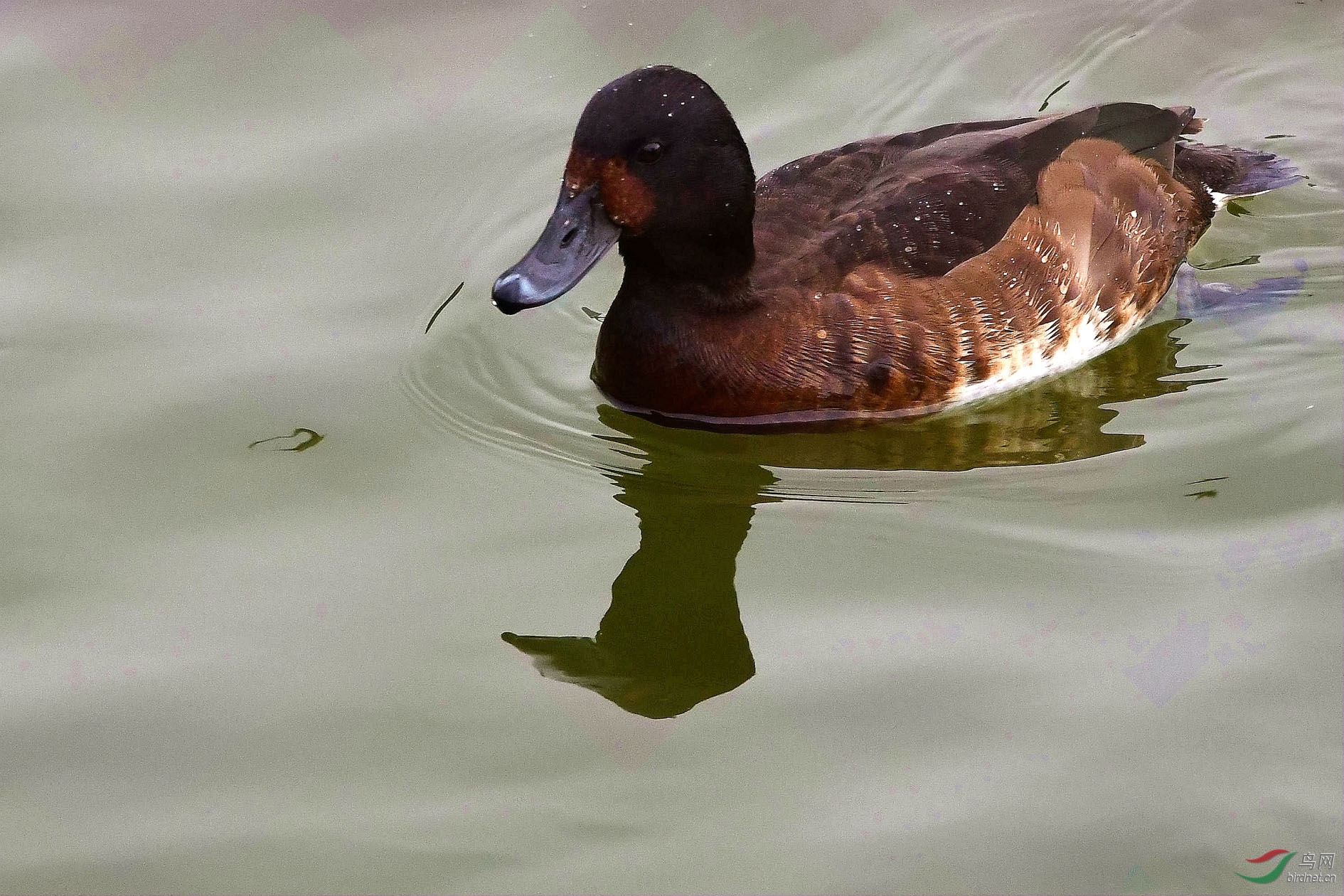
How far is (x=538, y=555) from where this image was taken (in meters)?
5.11

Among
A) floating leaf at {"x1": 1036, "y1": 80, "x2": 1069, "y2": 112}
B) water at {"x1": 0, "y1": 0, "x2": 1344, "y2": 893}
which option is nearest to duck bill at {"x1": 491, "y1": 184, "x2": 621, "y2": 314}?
water at {"x1": 0, "y1": 0, "x2": 1344, "y2": 893}

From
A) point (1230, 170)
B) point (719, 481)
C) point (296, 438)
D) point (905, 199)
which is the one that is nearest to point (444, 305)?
point (296, 438)

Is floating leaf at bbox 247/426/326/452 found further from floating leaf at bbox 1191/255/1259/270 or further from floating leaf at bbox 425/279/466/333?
floating leaf at bbox 1191/255/1259/270

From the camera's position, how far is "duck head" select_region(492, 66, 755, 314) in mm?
5191

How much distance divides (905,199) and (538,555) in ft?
6.00

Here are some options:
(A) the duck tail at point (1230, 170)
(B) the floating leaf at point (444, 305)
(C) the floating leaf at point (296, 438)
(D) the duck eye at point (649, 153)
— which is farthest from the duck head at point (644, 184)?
(A) the duck tail at point (1230, 170)

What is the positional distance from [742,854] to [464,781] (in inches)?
29.8

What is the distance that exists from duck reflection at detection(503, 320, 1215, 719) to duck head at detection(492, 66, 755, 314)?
2.23 ft

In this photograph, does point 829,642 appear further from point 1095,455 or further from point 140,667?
point 140,667

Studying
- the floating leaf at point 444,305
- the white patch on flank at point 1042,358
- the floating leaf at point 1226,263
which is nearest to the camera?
the white patch on flank at point 1042,358

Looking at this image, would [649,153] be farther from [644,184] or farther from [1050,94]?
[1050,94]

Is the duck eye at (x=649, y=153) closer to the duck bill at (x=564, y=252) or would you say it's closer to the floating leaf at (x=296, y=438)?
the duck bill at (x=564, y=252)

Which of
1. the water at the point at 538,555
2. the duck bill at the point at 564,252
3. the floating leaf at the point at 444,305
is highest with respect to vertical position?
the duck bill at the point at 564,252

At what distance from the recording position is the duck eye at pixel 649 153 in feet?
17.2
